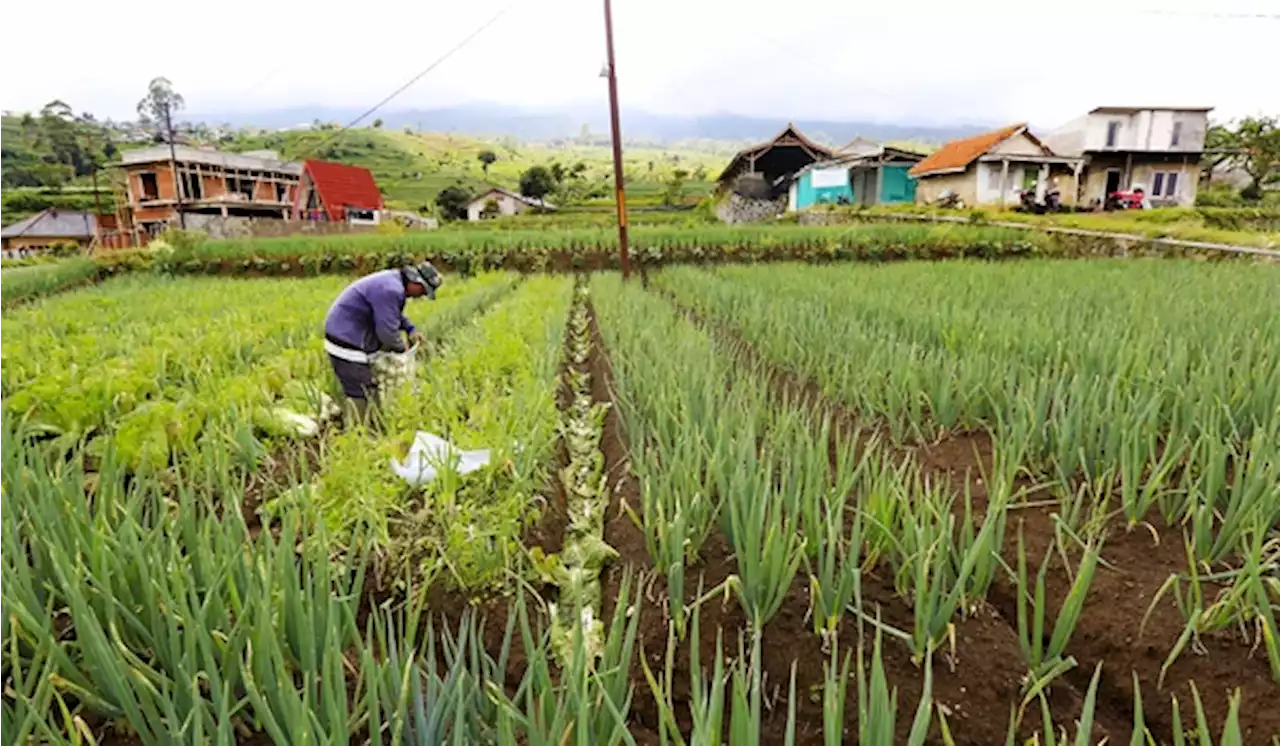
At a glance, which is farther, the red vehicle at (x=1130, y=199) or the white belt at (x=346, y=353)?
the red vehicle at (x=1130, y=199)

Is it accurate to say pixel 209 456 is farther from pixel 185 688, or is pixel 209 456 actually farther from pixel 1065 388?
pixel 1065 388

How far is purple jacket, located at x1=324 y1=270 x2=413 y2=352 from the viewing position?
3.90m

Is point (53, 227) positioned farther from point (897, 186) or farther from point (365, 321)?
point (365, 321)

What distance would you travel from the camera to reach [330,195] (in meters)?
33.8

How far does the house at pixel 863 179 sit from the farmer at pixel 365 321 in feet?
80.6

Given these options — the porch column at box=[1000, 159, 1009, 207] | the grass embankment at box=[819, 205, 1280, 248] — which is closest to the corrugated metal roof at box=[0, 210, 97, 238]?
the grass embankment at box=[819, 205, 1280, 248]

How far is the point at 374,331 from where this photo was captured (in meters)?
4.11

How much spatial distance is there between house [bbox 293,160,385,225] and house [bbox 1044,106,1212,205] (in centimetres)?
2958

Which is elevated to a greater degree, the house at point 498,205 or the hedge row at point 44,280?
the house at point 498,205

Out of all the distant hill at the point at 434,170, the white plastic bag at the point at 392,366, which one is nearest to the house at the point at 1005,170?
the distant hill at the point at 434,170

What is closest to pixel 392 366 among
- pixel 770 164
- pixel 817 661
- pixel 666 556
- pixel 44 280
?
pixel 666 556

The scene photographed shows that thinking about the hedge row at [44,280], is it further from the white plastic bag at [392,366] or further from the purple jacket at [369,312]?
the white plastic bag at [392,366]

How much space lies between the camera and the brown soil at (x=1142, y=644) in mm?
1294

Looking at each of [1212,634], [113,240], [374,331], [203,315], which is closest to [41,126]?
[113,240]
